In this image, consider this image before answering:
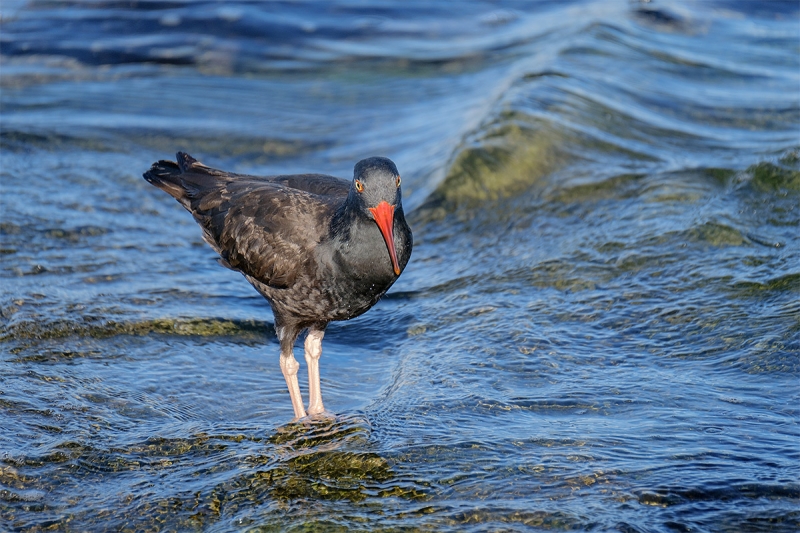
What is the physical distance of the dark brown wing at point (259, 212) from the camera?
527cm

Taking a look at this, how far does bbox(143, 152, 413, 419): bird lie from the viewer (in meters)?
4.87

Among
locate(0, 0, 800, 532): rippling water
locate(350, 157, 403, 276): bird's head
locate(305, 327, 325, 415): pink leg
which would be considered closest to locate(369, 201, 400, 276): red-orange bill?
locate(350, 157, 403, 276): bird's head

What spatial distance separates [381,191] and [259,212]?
1.15 m

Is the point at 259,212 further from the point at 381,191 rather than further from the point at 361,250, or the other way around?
the point at 381,191

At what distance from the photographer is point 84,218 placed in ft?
25.8

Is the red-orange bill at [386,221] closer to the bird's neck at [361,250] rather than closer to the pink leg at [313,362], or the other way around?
the bird's neck at [361,250]

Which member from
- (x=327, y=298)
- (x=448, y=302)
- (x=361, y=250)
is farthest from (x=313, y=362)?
(x=448, y=302)

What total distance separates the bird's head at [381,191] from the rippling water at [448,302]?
42.6 inches

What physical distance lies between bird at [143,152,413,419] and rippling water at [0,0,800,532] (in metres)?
0.58

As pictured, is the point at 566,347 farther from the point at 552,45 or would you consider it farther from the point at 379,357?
the point at 552,45

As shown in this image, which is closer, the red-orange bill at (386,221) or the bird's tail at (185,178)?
the red-orange bill at (386,221)

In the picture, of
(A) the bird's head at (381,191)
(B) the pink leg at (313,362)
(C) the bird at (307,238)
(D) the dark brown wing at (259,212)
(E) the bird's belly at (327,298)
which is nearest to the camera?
(A) the bird's head at (381,191)

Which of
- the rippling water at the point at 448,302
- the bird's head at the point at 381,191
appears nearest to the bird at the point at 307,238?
the bird's head at the point at 381,191

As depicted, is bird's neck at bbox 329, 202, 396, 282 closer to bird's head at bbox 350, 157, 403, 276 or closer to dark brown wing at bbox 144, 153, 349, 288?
bird's head at bbox 350, 157, 403, 276
